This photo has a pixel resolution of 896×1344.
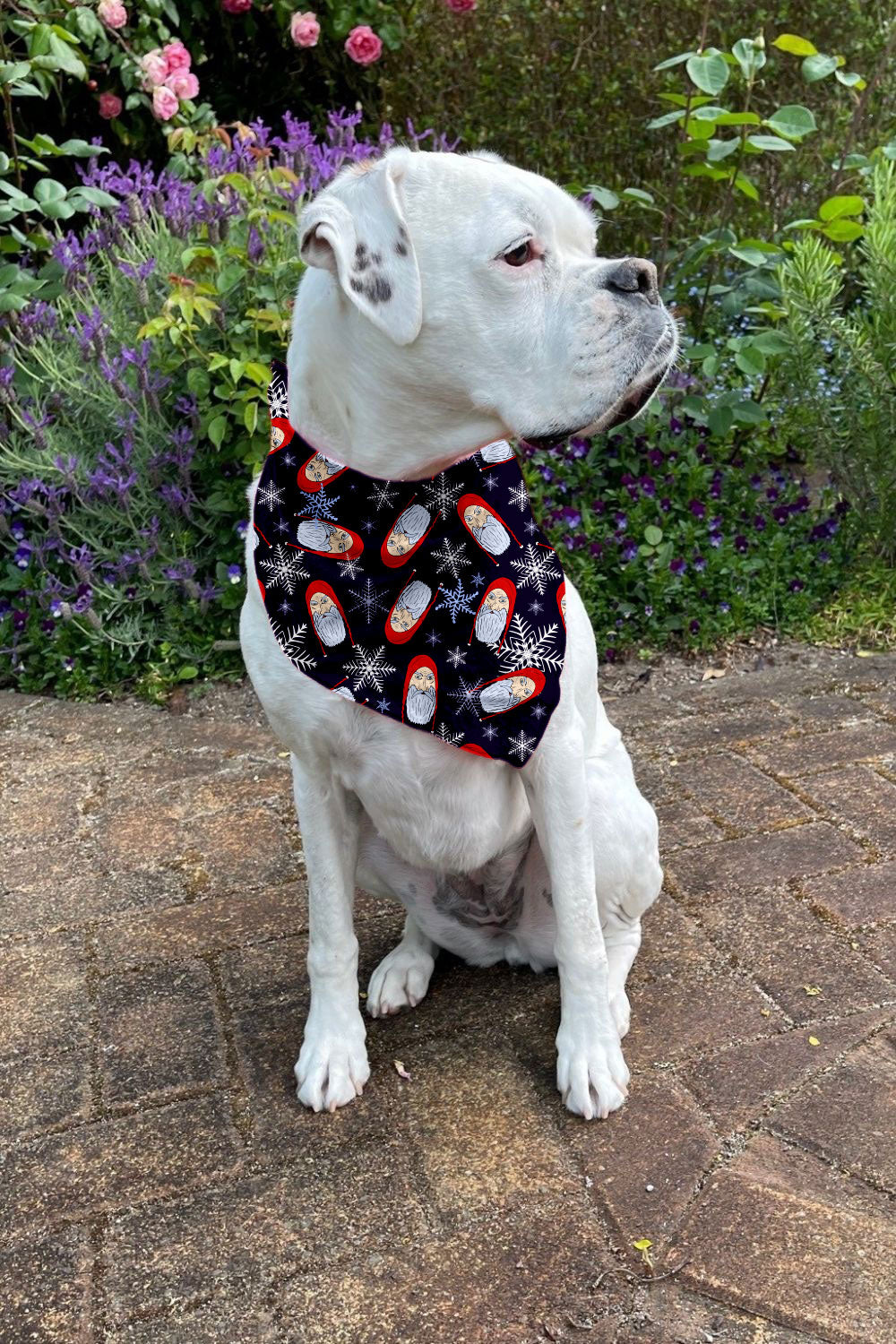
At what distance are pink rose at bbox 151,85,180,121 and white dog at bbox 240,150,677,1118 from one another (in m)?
3.35

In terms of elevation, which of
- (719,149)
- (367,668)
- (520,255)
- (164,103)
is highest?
(520,255)

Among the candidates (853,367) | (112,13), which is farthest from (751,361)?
(112,13)

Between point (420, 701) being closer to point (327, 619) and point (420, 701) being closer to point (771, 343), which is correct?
point (327, 619)

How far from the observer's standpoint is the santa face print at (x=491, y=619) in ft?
7.18

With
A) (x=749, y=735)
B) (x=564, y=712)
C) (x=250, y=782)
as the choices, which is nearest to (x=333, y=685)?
(x=564, y=712)

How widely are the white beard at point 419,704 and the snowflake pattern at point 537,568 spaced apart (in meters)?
0.27

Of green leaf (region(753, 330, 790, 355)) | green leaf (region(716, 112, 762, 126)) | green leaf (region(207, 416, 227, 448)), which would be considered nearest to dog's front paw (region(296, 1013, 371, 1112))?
green leaf (region(207, 416, 227, 448))

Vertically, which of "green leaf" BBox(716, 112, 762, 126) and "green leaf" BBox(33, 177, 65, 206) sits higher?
"green leaf" BBox(716, 112, 762, 126)

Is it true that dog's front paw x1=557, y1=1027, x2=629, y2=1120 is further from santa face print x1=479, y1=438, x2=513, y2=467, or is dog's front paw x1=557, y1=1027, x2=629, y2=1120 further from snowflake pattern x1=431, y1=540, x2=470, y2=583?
santa face print x1=479, y1=438, x2=513, y2=467

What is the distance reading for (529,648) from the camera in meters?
2.21

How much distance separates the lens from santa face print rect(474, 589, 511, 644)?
2189 millimetres

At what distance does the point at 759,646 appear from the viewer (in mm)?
4414

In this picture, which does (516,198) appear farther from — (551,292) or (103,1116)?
(103,1116)

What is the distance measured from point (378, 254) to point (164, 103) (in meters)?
3.72
